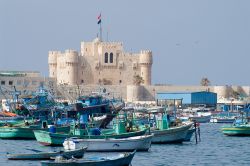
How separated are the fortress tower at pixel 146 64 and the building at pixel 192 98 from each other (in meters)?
7.37

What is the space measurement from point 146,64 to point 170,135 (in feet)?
253

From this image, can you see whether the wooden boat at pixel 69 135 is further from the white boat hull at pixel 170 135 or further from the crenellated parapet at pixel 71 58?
the crenellated parapet at pixel 71 58

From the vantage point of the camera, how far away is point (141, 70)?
13662 cm

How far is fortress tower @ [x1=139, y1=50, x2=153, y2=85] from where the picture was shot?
13600cm

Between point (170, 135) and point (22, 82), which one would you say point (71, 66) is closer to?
point (22, 82)

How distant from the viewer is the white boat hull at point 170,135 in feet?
192

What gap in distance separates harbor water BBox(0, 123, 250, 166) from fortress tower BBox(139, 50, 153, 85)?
6851 cm

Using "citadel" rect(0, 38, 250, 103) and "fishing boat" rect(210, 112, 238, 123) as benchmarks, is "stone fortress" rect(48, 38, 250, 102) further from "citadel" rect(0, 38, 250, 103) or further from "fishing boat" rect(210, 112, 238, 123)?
"fishing boat" rect(210, 112, 238, 123)

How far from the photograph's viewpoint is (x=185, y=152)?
5562 cm

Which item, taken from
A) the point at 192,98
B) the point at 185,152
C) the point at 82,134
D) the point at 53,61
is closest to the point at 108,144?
the point at 82,134

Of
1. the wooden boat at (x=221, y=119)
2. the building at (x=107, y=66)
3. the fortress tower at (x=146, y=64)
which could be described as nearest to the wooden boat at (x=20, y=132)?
the wooden boat at (x=221, y=119)

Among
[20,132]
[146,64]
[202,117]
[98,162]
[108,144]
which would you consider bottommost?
[98,162]

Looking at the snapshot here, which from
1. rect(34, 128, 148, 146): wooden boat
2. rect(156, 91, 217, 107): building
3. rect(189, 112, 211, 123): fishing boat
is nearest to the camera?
rect(34, 128, 148, 146): wooden boat

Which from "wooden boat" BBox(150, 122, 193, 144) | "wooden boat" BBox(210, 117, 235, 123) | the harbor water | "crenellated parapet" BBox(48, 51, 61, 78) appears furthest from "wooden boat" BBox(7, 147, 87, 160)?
"crenellated parapet" BBox(48, 51, 61, 78)
